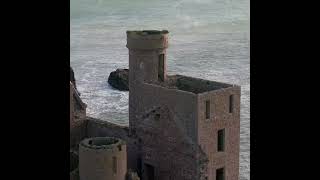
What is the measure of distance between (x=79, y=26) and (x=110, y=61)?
135 feet

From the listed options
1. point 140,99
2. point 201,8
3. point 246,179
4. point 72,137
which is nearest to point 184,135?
point 140,99

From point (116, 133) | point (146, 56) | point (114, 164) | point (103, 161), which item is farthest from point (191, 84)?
point (103, 161)

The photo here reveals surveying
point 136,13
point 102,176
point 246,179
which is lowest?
point 246,179

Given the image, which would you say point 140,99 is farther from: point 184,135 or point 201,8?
point 201,8

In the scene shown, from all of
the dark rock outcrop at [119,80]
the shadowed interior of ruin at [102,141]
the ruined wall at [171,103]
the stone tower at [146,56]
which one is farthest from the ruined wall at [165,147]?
the dark rock outcrop at [119,80]

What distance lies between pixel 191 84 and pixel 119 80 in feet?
170

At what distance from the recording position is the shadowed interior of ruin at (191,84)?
3762 centimetres

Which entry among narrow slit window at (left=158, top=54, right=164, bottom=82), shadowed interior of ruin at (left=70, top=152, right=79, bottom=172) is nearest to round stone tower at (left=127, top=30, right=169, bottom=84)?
narrow slit window at (left=158, top=54, right=164, bottom=82)

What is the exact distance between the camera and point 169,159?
1473 inches

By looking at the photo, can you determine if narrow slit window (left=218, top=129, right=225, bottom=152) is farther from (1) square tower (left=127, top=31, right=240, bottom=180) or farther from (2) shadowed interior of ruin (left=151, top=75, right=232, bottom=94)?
(2) shadowed interior of ruin (left=151, top=75, right=232, bottom=94)

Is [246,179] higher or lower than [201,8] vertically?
lower

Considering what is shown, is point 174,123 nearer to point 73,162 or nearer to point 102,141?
point 102,141

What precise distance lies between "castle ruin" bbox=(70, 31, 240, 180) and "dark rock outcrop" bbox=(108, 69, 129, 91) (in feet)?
159

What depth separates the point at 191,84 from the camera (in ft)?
129
